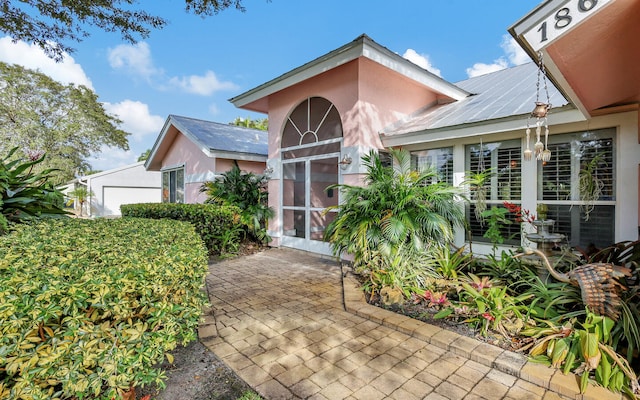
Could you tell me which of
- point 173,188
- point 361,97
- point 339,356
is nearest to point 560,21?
point 339,356

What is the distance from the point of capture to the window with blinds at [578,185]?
4855 mm

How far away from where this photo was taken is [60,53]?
6.79m

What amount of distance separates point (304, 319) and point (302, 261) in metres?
3.25

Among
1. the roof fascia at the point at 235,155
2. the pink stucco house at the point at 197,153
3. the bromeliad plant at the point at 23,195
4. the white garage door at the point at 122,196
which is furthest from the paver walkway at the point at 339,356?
the white garage door at the point at 122,196

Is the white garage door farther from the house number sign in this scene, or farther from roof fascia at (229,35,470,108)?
the house number sign

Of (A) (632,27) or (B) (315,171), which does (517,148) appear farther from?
(B) (315,171)

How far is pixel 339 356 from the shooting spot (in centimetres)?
305

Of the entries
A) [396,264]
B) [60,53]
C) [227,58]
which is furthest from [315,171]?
[227,58]

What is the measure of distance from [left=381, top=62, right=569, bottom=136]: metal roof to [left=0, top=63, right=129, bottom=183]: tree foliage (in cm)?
2673

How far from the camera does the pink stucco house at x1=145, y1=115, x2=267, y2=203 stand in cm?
1023

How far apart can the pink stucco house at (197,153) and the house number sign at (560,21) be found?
887cm

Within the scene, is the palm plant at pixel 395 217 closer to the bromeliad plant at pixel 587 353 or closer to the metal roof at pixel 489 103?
the metal roof at pixel 489 103

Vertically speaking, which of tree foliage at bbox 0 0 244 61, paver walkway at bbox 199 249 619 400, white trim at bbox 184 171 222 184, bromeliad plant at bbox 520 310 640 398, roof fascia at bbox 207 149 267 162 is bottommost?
paver walkway at bbox 199 249 619 400

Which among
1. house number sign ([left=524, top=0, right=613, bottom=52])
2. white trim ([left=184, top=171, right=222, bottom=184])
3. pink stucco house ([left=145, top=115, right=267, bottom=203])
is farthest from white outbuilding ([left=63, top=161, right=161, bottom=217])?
house number sign ([left=524, top=0, right=613, bottom=52])
